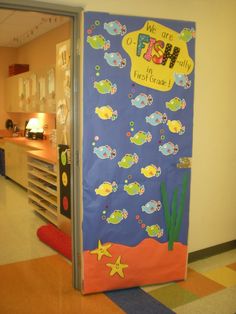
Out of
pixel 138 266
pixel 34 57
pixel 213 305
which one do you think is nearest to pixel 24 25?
pixel 34 57

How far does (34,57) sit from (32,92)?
4.24 feet

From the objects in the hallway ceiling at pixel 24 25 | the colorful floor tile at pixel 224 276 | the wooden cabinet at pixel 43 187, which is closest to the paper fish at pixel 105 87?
the wooden cabinet at pixel 43 187

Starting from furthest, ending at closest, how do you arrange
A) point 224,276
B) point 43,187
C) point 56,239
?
point 43,187 → point 56,239 → point 224,276

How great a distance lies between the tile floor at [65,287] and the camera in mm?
2639

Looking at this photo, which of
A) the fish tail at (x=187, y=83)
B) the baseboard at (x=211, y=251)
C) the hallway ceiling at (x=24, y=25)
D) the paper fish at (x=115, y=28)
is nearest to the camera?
the paper fish at (x=115, y=28)

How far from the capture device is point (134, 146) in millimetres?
2756

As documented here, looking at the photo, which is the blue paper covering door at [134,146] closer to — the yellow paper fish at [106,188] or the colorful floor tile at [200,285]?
the yellow paper fish at [106,188]

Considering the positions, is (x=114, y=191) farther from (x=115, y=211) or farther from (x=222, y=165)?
(x=222, y=165)

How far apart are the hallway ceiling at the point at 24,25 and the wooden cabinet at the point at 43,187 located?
6.52ft

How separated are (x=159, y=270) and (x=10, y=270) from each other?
4.53 feet

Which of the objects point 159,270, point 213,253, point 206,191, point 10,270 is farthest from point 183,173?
point 10,270

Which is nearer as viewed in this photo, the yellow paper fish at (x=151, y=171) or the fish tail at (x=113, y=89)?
the fish tail at (x=113, y=89)

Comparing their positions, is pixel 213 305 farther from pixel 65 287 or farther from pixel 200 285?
pixel 65 287

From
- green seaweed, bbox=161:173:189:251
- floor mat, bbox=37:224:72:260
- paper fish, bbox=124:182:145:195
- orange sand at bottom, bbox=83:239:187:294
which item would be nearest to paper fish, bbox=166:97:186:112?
green seaweed, bbox=161:173:189:251
